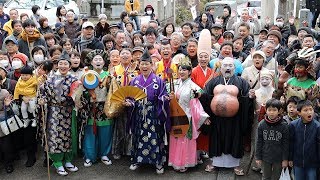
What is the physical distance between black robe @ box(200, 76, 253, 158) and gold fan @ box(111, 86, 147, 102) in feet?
2.77

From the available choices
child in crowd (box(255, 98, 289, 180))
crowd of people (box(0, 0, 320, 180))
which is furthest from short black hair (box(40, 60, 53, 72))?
child in crowd (box(255, 98, 289, 180))

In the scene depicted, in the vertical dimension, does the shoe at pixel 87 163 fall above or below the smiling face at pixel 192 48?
below

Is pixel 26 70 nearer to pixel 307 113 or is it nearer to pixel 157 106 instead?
pixel 157 106

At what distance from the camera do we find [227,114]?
574 centimetres

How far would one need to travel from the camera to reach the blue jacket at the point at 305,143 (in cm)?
493

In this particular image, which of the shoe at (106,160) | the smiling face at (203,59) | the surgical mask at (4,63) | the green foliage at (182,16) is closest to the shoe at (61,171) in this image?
the shoe at (106,160)

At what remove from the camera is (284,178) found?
5.19 metres

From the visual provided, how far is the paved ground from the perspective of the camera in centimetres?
605

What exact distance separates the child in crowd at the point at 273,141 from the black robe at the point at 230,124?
23.9 inches

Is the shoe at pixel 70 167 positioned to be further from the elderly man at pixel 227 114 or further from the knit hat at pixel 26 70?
the elderly man at pixel 227 114

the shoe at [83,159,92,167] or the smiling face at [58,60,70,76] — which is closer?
the smiling face at [58,60,70,76]

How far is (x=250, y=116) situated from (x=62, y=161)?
277cm

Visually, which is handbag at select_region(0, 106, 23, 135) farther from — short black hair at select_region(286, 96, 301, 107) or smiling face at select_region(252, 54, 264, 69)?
short black hair at select_region(286, 96, 301, 107)

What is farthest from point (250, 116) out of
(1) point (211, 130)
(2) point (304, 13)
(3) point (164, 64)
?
(2) point (304, 13)
